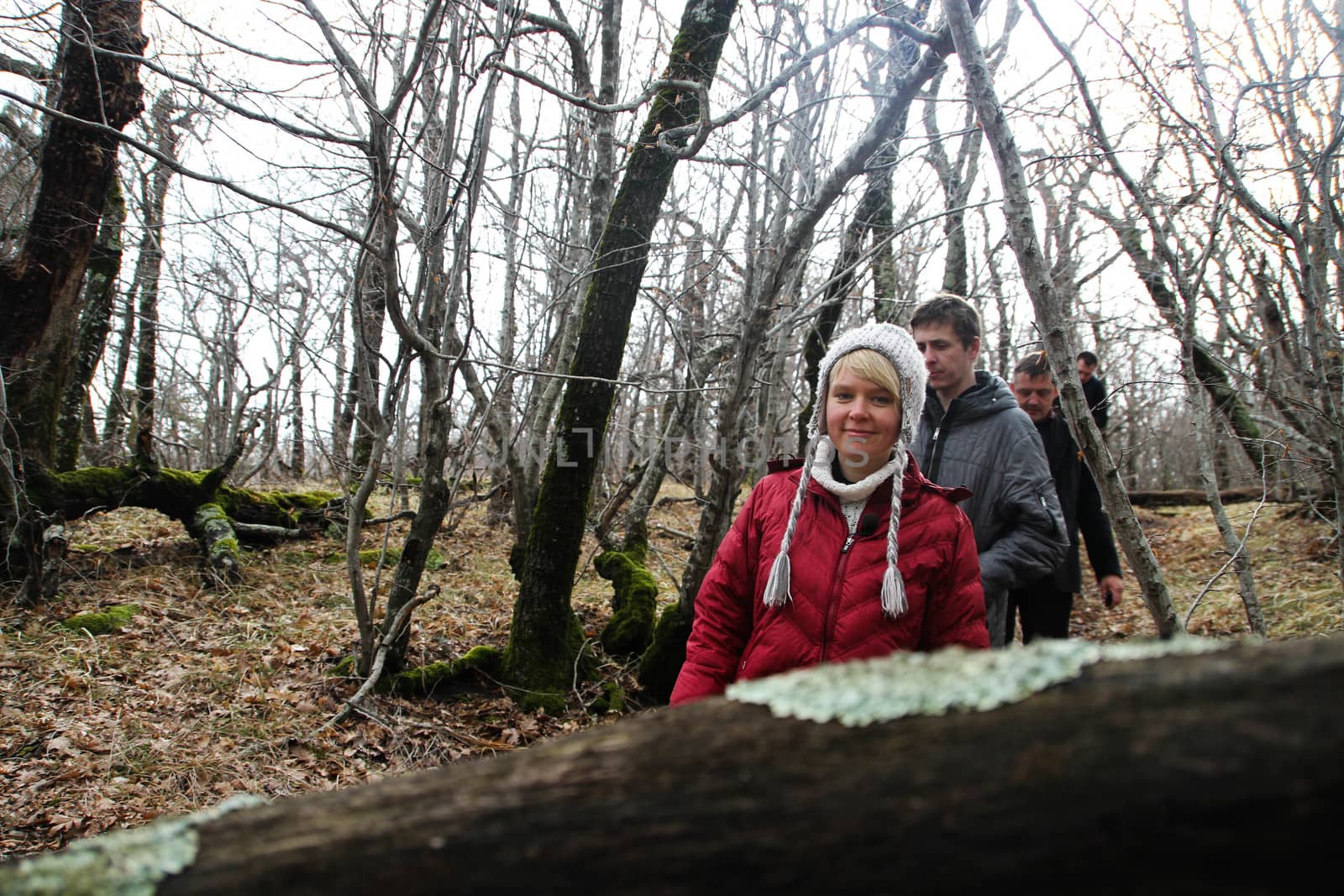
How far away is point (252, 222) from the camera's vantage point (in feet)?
27.6

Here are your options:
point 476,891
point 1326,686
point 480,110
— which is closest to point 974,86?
point 480,110

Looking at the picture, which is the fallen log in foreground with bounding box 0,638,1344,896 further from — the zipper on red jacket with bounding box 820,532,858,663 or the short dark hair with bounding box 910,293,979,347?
the short dark hair with bounding box 910,293,979,347

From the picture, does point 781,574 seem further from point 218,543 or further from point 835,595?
point 218,543

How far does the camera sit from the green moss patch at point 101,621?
5.22m

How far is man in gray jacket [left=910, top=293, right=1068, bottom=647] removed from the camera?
2.60m

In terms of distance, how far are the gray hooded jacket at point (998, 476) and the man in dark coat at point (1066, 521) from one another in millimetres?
978

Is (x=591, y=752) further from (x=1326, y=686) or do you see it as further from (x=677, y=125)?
(x=677, y=125)

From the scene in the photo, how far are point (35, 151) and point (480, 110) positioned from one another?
5.33m

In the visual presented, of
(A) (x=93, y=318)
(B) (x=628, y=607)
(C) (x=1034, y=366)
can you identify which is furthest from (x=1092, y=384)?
(A) (x=93, y=318)

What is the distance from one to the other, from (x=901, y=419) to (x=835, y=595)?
61 centimetres

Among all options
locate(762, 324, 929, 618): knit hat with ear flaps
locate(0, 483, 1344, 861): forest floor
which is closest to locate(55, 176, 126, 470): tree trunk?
locate(0, 483, 1344, 861): forest floor

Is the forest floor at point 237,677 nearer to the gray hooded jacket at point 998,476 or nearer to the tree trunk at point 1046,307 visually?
the gray hooded jacket at point 998,476

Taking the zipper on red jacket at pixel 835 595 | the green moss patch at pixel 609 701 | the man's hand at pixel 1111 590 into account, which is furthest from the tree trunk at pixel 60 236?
the man's hand at pixel 1111 590

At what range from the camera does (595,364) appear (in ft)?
15.3
